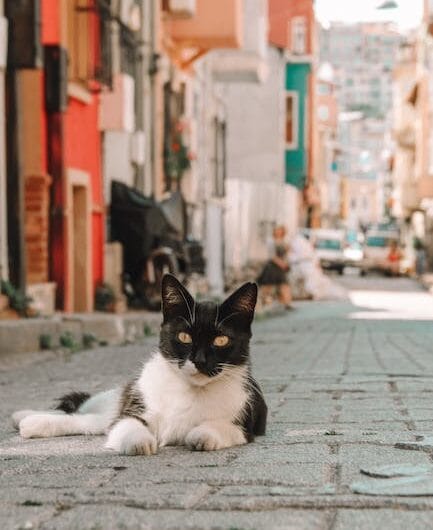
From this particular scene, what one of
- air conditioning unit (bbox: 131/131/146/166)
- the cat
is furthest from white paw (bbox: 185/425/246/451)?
air conditioning unit (bbox: 131/131/146/166)

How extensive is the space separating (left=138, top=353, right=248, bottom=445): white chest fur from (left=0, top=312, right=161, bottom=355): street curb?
6.99 metres

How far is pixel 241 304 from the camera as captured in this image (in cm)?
534

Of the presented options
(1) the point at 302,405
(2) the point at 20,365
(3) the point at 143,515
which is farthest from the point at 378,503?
(2) the point at 20,365

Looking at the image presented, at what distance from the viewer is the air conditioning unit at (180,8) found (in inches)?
1048

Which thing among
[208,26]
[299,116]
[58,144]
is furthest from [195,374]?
[299,116]

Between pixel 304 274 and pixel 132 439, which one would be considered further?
pixel 304 274

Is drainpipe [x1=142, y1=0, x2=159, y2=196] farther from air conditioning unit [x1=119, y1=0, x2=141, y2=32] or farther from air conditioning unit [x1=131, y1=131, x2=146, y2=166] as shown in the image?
air conditioning unit [x1=131, y1=131, x2=146, y2=166]

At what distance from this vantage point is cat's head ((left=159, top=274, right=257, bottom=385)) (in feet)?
17.0

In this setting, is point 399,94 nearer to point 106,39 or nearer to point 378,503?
point 106,39

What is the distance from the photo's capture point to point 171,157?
2709 cm

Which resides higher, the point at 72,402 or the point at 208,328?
the point at 208,328

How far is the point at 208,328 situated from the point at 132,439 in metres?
0.54

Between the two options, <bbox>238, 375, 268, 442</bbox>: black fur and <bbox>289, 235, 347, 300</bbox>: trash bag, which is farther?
<bbox>289, 235, 347, 300</bbox>: trash bag

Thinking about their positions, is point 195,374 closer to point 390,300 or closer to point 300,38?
point 390,300
